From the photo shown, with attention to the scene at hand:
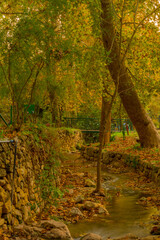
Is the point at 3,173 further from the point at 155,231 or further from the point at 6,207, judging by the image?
the point at 155,231

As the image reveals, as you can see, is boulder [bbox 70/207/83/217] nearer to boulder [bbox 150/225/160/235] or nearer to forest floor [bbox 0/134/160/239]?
forest floor [bbox 0/134/160/239]

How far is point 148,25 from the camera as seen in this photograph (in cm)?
902

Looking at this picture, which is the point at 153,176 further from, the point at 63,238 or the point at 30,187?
the point at 63,238

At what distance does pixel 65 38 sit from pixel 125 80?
15.5 ft

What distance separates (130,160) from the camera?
11.5 metres

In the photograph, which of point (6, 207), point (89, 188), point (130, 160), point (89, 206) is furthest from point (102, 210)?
point (130, 160)

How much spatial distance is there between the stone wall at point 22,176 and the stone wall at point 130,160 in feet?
11.4

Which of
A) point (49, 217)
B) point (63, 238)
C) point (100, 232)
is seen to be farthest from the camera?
point (49, 217)

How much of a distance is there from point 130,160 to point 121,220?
18.5 feet

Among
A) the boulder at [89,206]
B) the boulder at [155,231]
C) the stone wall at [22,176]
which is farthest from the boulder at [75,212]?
the boulder at [155,231]

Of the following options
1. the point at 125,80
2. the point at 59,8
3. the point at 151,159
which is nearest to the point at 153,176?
the point at 151,159

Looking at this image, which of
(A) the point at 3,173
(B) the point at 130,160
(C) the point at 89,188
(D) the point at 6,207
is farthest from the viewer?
(B) the point at 130,160

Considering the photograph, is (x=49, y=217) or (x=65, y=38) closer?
(x=49, y=217)

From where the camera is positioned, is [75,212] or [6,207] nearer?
[6,207]
